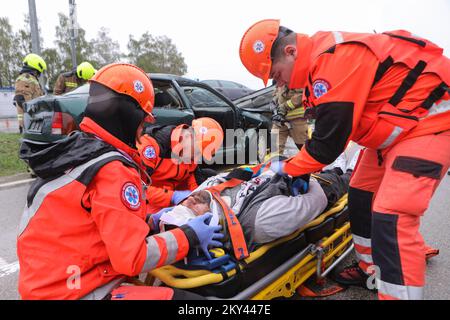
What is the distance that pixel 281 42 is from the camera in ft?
5.93

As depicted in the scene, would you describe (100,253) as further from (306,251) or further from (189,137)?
(189,137)

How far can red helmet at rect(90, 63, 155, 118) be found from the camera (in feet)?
5.16

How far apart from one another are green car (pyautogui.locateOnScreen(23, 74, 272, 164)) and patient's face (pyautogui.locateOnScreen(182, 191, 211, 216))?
1933 mm

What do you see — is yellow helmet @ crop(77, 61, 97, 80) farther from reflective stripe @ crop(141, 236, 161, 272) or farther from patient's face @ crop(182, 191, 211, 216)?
reflective stripe @ crop(141, 236, 161, 272)

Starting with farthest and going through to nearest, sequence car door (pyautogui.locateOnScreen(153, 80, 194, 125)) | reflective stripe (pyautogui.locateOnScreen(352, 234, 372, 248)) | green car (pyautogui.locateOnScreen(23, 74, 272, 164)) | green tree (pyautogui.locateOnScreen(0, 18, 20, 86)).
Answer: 1. green tree (pyautogui.locateOnScreen(0, 18, 20, 86))
2. car door (pyautogui.locateOnScreen(153, 80, 194, 125))
3. green car (pyautogui.locateOnScreen(23, 74, 272, 164))
4. reflective stripe (pyautogui.locateOnScreen(352, 234, 372, 248))

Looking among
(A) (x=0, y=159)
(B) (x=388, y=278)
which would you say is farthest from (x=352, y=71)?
(A) (x=0, y=159)

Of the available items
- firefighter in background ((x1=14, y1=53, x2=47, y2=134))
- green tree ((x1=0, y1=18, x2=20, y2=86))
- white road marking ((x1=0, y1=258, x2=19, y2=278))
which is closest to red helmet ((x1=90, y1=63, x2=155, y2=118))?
white road marking ((x1=0, y1=258, x2=19, y2=278))

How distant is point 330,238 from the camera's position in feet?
7.16

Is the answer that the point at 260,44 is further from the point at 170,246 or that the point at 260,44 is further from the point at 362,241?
the point at 362,241

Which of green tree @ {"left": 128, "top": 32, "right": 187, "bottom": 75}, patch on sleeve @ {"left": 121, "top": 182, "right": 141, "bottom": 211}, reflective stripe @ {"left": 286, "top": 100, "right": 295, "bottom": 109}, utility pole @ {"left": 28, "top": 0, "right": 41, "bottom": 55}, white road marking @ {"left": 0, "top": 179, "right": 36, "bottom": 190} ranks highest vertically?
green tree @ {"left": 128, "top": 32, "right": 187, "bottom": 75}

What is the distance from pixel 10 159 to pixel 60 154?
586 centimetres

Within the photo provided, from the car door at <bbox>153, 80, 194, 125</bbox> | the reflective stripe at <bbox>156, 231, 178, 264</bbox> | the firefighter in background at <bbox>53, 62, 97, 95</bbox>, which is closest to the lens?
the reflective stripe at <bbox>156, 231, 178, 264</bbox>

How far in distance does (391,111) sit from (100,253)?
1511mm

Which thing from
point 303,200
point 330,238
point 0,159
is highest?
point 303,200
